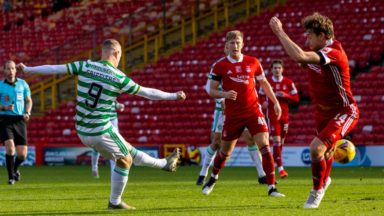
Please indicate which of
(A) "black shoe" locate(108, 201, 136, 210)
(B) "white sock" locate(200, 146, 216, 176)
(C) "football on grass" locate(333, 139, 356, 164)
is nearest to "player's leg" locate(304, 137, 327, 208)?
(C) "football on grass" locate(333, 139, 356, 164)

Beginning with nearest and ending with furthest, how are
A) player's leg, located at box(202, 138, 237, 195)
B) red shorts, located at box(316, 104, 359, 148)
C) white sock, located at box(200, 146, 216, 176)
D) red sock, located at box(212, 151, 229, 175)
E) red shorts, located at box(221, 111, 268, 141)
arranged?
red shorts, located at box(316, 104, 359, 148) → red shorts, located at box(221, 111, 268, 141) → player's leg, located at box(202, 138, 237, 195) → red sock, located at box(212, 151, 229, 175) → white sock, located at box(200, 146, 216, 176)

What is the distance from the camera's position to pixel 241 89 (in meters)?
13.0

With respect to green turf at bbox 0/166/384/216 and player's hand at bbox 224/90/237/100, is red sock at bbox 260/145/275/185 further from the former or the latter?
player's hand at bbox 224/90/237/100

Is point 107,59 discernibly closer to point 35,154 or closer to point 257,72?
point 257,72

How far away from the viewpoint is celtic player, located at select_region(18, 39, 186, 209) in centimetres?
1027

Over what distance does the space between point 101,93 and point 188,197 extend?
289 centimetres

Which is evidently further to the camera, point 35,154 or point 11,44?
point 11,44

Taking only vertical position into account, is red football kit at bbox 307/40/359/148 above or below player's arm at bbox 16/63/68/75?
below

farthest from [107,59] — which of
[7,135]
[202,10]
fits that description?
[202,10]

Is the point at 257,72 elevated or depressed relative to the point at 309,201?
elevated

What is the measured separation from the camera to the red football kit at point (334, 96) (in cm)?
1021

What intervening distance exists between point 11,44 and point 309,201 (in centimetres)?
2894

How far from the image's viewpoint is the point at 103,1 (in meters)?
38.0

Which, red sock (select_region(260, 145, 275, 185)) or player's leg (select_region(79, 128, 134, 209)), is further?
red sock (select_region(260, 145, 275, 185))
